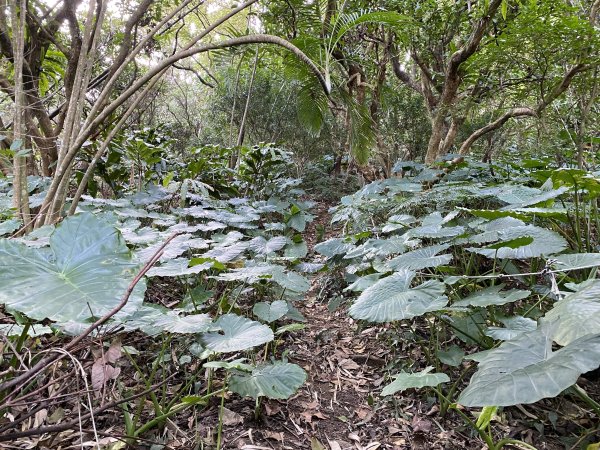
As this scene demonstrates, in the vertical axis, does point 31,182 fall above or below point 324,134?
below

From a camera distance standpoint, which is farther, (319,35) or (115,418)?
(319,35)

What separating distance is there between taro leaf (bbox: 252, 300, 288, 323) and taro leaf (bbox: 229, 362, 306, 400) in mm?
241

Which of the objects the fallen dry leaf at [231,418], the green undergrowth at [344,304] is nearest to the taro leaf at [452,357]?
the green undergrowth at [344,304]

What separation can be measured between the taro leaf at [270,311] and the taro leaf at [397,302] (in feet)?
1.19

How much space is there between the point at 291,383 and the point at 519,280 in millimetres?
1195

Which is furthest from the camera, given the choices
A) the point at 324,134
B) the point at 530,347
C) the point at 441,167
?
the point at 324,134

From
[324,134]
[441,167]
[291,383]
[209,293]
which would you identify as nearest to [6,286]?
[291,383]

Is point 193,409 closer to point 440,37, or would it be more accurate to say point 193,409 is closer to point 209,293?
point 209,293

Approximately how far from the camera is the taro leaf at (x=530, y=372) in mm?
625

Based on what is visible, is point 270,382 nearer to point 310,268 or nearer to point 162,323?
Result: point 162,323

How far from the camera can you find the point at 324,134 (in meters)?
6.01

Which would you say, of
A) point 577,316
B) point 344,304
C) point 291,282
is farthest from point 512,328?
point 344,304

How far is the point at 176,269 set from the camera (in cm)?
138

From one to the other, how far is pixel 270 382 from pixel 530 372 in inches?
28.1
